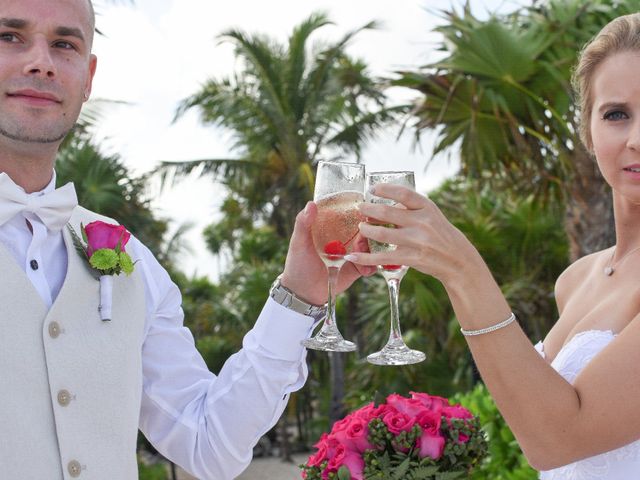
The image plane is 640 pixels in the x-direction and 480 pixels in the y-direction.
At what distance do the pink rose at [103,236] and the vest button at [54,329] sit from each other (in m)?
0.24

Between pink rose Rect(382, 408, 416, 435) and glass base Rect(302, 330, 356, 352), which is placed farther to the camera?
pink rose Rect(382, 408, 416, 435)

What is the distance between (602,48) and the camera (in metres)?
2.31

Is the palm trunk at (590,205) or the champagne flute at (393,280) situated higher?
the palm trunk at (590,205)

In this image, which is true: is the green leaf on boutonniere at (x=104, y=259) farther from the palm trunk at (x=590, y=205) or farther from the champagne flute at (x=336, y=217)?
the palm trunk at (x=590, y=205)

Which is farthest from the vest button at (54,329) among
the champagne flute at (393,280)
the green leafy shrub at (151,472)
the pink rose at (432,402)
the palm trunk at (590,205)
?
the green leafy shrub at (151,472)

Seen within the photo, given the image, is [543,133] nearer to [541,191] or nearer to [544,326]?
[541,191]

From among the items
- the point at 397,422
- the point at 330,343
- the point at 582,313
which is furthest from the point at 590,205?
the point at 330,343

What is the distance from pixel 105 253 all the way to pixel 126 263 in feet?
0.23

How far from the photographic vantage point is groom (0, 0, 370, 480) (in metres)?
1.84

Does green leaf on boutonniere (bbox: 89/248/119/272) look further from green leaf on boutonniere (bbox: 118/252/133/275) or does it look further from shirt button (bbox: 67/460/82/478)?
shirt button (bbox: 67/460/82/478)

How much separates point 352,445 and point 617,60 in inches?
66.9

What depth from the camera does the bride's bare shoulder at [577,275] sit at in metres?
2.66

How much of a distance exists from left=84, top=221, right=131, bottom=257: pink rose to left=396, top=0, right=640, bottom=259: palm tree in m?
5.78

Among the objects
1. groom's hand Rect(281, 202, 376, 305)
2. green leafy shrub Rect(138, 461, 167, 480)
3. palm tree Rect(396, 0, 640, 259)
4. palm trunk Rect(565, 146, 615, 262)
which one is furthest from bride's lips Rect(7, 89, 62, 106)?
green leafy shrub Rect(138, 461, 167, 480)
